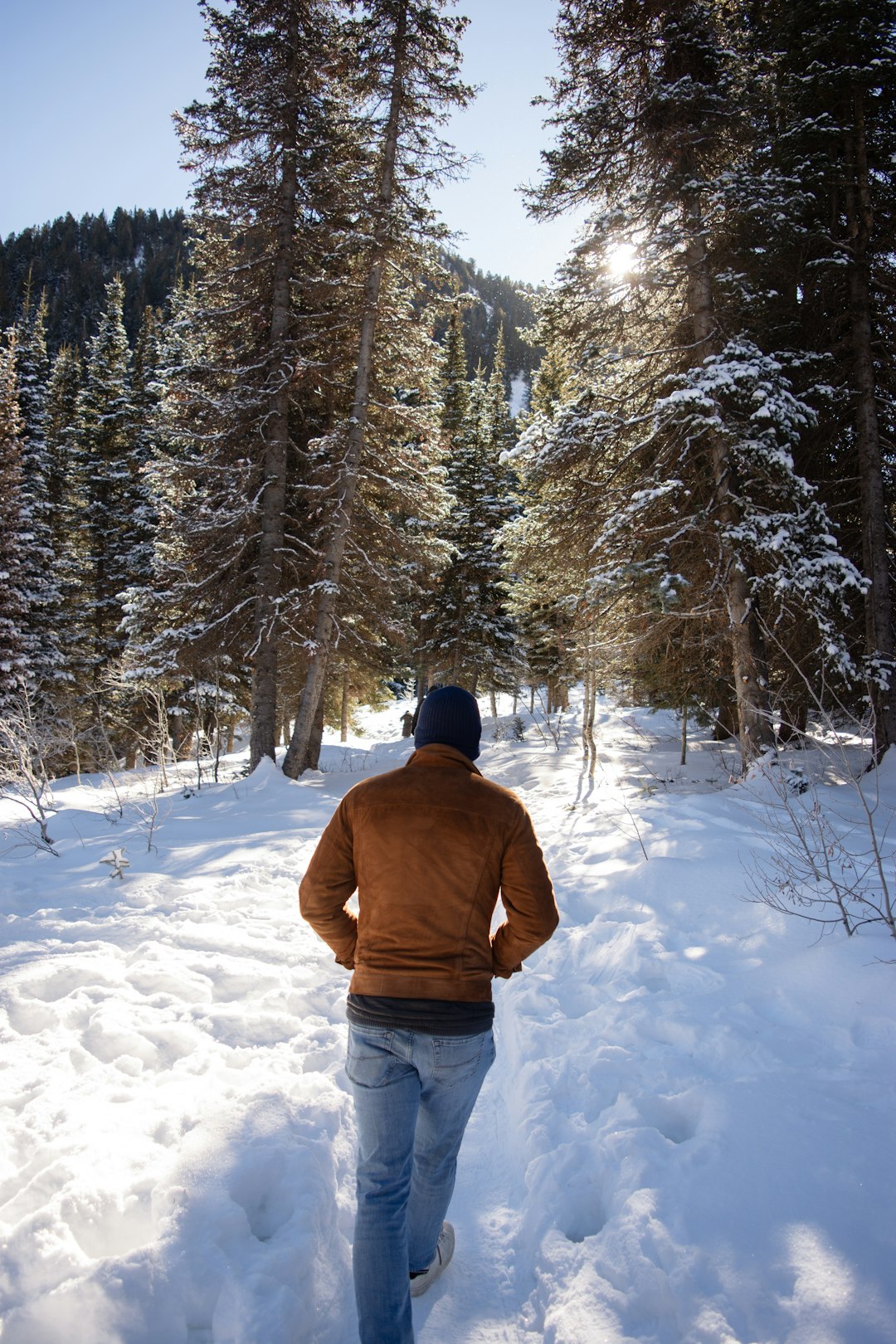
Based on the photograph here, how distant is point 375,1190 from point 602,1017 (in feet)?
8.00

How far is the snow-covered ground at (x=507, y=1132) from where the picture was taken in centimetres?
209

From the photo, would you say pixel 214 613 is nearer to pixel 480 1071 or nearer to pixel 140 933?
pixel 140 933

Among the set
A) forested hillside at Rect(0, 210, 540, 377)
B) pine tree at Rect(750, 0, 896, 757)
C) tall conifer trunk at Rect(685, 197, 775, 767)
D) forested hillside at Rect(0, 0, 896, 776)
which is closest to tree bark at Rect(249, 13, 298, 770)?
forested hillside at Rect(0, 0, 896, 776)

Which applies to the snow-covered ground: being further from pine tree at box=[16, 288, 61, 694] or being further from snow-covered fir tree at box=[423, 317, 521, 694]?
snow-covered fir tree at box=[423, 317, 521, 694]

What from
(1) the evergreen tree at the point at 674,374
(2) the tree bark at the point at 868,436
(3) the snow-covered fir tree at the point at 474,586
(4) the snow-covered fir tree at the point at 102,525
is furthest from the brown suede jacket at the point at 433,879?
(4) the snow-covered fir tree at the point at 102,525

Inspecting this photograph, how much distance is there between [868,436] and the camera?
33.0ft

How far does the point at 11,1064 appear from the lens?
10.2ft

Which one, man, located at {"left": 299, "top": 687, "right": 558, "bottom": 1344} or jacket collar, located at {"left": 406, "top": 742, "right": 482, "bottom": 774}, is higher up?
jacket collar, located at {"left": 406, "top": 742, "right": 482, "bottom": 774}

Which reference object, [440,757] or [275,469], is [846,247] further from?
[440,757]

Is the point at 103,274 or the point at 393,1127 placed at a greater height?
the point at 103,274

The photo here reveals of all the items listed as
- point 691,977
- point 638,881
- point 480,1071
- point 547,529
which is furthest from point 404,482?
point 480,1071

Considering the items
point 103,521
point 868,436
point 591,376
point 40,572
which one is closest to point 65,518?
point 103,521

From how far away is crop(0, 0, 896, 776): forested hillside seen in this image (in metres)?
8.98

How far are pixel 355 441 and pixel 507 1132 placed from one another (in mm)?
11832
